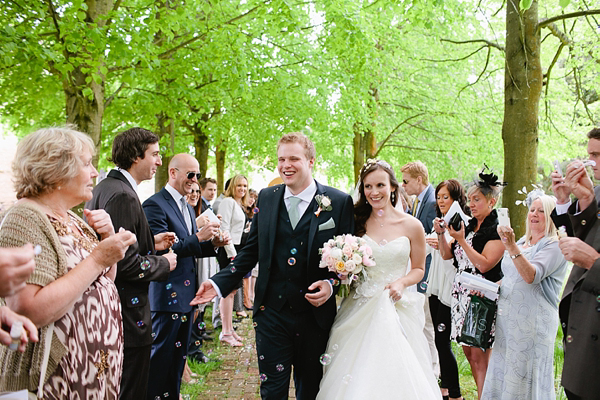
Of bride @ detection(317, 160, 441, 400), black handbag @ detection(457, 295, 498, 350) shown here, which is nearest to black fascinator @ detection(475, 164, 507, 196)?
bride @ detection(317, 160, 441, 400)

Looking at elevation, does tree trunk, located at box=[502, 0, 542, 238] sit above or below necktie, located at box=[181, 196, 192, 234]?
above

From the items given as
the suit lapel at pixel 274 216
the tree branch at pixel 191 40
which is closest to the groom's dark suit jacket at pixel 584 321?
the suit lapel at pixel 274 216

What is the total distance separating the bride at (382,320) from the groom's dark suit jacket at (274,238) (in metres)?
0.25

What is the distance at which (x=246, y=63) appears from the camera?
988 centimetres

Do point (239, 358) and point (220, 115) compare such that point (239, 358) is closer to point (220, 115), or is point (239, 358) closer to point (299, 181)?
point (299, 181)

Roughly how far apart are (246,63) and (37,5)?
394 cm

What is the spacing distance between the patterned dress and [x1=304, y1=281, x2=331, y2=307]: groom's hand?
53.2 inches

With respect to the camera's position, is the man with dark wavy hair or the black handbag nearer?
the man with dark wavy hair

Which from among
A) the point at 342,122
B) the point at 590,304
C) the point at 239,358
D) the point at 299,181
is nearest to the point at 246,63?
the point at 342,122

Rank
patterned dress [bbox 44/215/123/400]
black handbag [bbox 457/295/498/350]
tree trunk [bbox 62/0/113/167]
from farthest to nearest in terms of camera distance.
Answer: tree trunk [bbox 62/0/113/167] → black handbag [bbox 457/295/498/350] → patterned dress [bbox 44/215/123/400]

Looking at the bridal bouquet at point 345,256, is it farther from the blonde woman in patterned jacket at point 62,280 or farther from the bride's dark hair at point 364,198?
the blonde woman in patterned jacket at point 62,280

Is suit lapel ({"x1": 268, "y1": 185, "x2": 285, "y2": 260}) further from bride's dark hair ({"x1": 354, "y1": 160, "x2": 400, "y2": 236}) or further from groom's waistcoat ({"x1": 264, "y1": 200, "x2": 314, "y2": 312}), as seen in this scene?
bride's dark hair ({"x1": 354, "y1": 160, "x2": 400, "y2": 236})

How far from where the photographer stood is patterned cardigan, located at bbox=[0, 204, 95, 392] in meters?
2.31

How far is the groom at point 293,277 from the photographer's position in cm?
375
